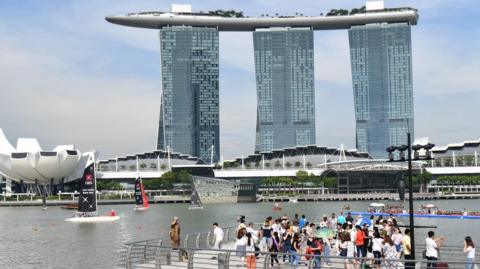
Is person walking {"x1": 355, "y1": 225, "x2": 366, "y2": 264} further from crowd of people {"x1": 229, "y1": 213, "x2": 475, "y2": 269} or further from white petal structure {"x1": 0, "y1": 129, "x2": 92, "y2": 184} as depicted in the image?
white petal structure {"x1": 0, "y1": 129, "x2": 92, "y2": 184}

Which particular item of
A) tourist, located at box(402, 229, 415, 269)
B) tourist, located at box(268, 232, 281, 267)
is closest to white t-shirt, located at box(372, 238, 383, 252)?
tourist, located at box(402, 229, 415, 269)

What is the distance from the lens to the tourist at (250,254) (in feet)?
78.2

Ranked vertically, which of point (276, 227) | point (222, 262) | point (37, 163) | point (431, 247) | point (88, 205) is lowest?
point (222, 262)

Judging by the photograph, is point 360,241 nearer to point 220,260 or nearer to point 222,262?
point 222,262

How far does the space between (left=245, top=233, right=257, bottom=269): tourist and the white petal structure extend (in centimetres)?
16749

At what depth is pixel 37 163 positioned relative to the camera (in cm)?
18738

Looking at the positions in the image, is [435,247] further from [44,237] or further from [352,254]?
[44,237]

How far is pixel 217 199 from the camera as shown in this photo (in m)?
168

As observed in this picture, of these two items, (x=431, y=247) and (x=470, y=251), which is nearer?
(x=470, y=251)

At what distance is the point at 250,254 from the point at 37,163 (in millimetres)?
171643

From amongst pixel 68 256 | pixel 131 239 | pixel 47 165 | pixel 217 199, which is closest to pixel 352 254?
pixel 68 256

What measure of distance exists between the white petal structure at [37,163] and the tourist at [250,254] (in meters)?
167

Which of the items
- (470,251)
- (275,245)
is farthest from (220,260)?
(470,251)

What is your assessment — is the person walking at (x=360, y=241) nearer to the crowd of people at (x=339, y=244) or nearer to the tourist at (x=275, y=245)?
the crowd of people at (x=339, y=244)
